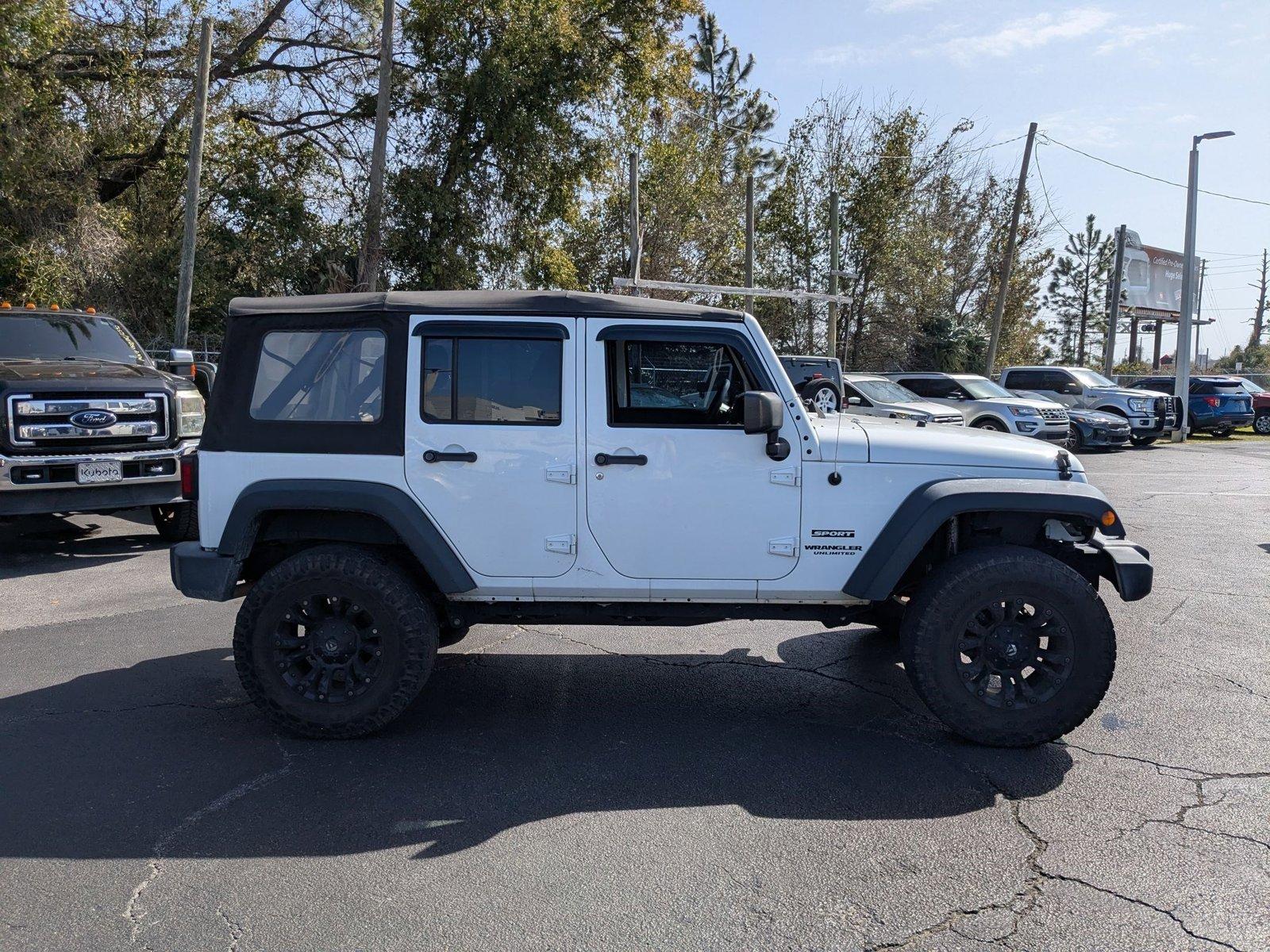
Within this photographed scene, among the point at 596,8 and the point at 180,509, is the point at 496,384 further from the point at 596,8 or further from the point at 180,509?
the point at 596,8

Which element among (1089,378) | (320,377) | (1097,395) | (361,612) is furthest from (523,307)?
(1089,378)

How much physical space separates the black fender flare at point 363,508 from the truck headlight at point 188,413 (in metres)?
5.09

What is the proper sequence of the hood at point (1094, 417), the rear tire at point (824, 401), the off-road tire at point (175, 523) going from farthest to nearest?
1. the hood at point (1094, 417)
2. the off-road tire at point (175, 523)
3. the rear tire at point (824, 401)

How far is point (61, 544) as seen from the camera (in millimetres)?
9398

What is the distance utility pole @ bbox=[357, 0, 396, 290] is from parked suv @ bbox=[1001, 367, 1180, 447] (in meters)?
15.2

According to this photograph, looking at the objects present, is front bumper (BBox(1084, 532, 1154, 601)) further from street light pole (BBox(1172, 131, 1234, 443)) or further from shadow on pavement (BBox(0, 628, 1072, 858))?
street light pole (BBox(1172, 131, 1234, 443))

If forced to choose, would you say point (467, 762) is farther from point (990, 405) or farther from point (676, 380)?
point (990, 405)

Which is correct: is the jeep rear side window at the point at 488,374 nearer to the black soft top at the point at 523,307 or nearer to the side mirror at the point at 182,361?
the black soft top at the point at 523,307

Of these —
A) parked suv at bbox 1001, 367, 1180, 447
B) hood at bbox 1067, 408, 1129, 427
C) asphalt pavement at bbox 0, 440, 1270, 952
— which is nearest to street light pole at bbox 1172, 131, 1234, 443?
parked suv at bbox 1001, 367, 1180, 447

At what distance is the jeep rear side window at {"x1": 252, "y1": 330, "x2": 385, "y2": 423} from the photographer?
457cm

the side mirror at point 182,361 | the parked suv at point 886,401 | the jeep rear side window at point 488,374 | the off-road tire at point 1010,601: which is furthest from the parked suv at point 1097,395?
the jeep rear side window at point 488,374

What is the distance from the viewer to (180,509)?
9.54 m

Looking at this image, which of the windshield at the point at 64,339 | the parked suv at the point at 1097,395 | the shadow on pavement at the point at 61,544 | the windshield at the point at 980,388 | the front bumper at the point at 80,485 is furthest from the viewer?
the parked suv at the point at 1097,395

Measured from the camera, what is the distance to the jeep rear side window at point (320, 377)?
4.57 meters
